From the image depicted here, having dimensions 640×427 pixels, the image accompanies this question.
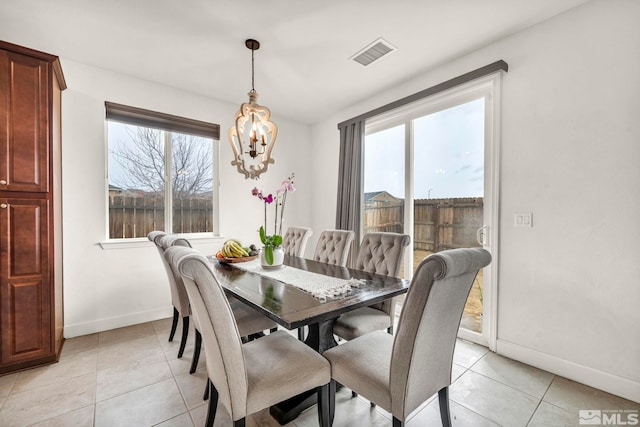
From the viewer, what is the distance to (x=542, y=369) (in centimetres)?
206

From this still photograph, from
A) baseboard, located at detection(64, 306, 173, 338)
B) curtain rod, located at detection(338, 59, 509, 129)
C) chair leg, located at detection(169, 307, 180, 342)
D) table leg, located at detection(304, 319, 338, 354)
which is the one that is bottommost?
baseboard, located at detection(64, 306, 173, 338)

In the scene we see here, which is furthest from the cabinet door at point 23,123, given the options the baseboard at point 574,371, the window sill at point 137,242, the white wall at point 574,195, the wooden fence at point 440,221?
the baseboard at point 574,371

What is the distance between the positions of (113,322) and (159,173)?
1.63m

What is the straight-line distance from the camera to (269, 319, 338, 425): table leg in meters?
1.56

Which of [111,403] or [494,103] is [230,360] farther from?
[494,103]

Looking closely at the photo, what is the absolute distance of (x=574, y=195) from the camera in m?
1.94

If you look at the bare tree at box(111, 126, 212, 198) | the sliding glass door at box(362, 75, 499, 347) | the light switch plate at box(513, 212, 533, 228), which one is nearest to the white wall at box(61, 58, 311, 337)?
the bare tree at box(111, 126, 212, 198)

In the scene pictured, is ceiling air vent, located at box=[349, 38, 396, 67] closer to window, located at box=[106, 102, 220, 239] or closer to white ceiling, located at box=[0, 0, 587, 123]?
white ceiling, located at box=[0, 0, 587, 123]

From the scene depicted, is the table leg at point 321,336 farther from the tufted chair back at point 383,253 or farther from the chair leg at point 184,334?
the chair leg at point 184,334

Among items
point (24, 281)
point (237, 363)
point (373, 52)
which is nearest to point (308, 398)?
point (237, 363)

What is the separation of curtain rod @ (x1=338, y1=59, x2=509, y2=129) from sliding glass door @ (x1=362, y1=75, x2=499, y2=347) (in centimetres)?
7

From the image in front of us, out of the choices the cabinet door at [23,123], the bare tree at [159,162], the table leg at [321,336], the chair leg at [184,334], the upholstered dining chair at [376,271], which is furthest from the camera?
the bare tree at [159,162]

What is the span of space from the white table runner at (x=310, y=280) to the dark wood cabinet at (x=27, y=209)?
1473 millimetres

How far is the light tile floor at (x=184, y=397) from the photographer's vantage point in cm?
157
